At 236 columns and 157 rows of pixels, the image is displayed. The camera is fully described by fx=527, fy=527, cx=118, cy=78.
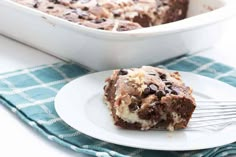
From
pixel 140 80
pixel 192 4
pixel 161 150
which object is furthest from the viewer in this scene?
pixel 192 4

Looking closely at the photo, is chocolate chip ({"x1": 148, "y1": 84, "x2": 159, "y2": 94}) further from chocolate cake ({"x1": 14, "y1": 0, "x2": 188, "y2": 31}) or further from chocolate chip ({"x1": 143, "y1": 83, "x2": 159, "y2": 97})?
chocolate cake ({"x1": 14, "y1": 0, "x2": 188, "y2": 31})

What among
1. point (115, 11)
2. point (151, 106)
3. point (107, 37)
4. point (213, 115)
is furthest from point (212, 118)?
point (115, 11)

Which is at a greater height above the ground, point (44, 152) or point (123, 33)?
point (123, 33)

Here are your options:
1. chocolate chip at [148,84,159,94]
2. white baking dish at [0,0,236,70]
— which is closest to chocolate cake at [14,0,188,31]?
white baking dish at [0,0,236,70]

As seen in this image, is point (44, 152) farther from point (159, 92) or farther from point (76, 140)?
point (159, 92)

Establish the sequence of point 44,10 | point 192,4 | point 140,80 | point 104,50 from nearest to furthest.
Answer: point 140,80, point 104,50, point 44,10, point 192,4

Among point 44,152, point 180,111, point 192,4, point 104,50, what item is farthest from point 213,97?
point 192,4

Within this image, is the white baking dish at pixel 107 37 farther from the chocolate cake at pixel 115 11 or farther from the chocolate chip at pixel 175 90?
the chocolate chip at pixel 175 90

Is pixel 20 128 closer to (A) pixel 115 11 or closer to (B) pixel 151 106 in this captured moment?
(B) pixel 151 106
